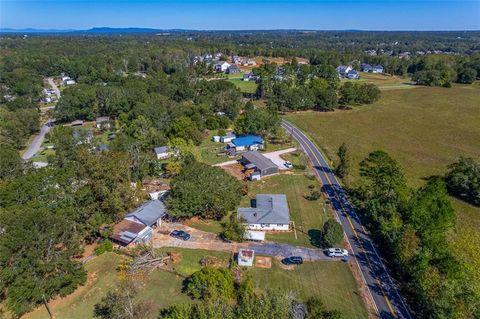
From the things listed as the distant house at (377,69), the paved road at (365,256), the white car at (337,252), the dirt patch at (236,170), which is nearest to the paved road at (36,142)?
the dirt patch at (236,170)

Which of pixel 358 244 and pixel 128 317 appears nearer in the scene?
pixel 128 317

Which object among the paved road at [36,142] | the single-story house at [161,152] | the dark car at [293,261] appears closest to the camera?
the dark car at [293,261]

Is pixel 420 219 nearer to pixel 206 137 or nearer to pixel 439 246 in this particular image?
pixel 439 246

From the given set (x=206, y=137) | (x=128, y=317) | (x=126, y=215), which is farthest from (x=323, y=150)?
(x=128, y=317)

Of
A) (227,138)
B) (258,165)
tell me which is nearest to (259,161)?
(258,165)

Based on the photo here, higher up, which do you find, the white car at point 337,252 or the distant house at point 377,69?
the distant house at point 377,69

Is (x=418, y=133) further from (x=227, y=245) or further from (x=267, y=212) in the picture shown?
(x=227, y=245)

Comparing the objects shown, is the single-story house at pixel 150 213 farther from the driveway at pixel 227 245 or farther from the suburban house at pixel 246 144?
the suburban house at pixel 246 144
